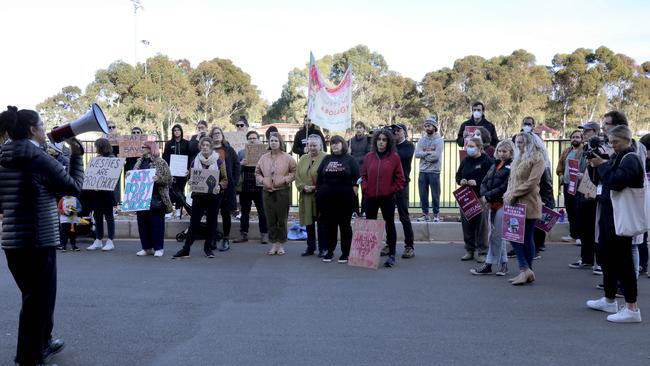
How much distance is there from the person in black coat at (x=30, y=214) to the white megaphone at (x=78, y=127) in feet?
0.67

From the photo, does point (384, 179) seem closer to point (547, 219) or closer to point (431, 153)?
point (547, 219)

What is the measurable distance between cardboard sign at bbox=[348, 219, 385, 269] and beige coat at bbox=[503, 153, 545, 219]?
1967 millimetres

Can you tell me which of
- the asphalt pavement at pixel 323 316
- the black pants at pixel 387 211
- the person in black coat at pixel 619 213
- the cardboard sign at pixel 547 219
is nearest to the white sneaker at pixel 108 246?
the asphalt pavement at pixel 323 316

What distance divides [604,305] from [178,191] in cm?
807

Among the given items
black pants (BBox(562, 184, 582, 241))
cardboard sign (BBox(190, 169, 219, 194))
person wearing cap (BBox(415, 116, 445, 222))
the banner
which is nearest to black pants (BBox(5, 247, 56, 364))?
cardboard sign (BBox(190, 169, 219, 194))

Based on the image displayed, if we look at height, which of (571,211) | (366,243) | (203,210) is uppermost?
(203,210)

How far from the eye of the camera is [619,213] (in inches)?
249

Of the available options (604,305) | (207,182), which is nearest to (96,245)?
(207,182)

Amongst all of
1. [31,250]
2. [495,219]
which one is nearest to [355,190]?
[495,219]

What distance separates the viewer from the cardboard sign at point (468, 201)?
956cm

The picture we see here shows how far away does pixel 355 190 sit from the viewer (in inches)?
394

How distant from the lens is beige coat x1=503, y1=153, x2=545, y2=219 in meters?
8.08

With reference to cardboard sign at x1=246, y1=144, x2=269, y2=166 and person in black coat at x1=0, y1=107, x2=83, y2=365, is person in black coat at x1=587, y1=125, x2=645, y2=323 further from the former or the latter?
cardboard sign at x1=246, y1=144, x2=269, y2=166

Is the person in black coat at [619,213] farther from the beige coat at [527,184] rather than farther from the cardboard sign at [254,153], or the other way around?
the cardboard sign at [254,153]
